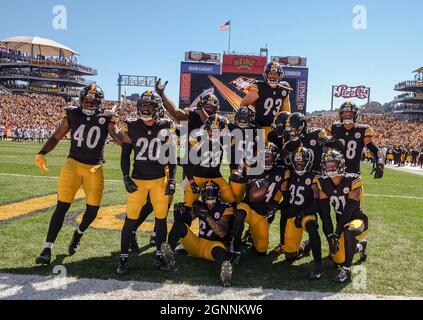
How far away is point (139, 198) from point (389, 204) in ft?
24.5

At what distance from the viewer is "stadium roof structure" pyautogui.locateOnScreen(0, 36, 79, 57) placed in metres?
68.1

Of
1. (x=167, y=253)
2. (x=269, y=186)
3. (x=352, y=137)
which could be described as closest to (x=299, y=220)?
(x=269, y=186)

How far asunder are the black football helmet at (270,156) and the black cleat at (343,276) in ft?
5.12

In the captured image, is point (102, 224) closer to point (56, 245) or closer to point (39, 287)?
point (56, 245)

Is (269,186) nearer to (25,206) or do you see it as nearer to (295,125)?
(295,125)

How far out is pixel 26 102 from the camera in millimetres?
48844

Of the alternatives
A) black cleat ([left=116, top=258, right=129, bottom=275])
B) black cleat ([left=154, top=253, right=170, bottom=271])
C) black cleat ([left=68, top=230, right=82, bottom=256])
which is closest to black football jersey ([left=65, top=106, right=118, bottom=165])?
black cleat ([left=68, top=230, right=82, bottom=256])

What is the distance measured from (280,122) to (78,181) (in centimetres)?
278

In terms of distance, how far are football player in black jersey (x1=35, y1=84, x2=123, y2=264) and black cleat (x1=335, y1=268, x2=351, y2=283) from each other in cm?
306

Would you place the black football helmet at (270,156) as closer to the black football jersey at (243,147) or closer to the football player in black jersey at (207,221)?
the black football jersey at (243,147)

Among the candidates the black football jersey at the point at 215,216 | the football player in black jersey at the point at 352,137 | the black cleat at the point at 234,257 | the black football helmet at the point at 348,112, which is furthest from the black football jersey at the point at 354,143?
the black cleat at the point at 234,257

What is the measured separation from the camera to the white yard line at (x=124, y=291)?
4.12 m

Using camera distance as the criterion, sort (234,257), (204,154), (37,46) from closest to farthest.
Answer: (234,257) < (204,154) < (37,46)

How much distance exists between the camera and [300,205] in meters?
5.46
